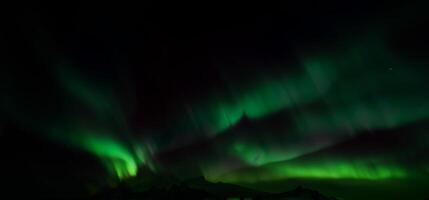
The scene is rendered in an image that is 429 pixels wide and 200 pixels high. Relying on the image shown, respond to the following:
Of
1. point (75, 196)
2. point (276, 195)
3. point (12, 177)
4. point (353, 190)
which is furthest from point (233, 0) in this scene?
point (12, 177)

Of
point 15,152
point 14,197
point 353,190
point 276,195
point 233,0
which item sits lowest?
point 353,190

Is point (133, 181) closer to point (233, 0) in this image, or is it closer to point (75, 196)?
point (75, 196)

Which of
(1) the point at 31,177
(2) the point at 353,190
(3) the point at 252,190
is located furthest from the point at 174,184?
(2) the point at 353,190

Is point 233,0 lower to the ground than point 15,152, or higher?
higher

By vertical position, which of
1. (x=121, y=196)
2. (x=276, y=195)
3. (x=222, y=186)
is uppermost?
(x=121, y=196)

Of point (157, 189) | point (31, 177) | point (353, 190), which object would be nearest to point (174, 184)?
point (157, 189)

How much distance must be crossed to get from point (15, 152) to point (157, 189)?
444cm

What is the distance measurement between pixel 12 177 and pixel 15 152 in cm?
79

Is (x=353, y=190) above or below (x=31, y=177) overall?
below

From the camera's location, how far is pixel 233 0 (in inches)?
429

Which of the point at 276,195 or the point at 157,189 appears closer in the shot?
the point at 276,195

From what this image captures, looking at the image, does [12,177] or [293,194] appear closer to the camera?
[293,194]

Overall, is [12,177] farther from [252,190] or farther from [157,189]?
[252,190]

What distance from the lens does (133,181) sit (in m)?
11.5
